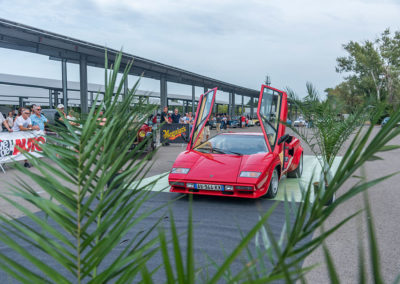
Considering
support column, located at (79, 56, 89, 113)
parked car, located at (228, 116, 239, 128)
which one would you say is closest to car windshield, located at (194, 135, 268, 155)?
support column, located at (79, 56, 89, 113)

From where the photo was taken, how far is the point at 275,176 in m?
6.79

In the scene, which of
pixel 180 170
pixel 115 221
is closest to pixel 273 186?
pixel 180 170

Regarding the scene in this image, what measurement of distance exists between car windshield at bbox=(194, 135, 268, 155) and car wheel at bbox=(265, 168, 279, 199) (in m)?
0.47

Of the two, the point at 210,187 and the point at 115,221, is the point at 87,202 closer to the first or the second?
the point at 115,221

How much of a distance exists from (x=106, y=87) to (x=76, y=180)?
231 millimetres

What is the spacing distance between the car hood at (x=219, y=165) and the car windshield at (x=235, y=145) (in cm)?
25

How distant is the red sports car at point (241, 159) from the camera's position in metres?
6.15

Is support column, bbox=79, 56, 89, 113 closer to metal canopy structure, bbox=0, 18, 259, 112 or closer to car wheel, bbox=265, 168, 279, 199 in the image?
metal canopy structure, bbox=0, 18, 259, 112

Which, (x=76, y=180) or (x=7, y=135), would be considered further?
(x=7, y=135)

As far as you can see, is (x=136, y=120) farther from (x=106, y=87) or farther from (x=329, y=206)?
(x=329, y=206)

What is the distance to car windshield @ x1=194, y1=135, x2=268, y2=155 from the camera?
6.98 meters

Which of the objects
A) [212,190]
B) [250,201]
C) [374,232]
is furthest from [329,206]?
[250,201]

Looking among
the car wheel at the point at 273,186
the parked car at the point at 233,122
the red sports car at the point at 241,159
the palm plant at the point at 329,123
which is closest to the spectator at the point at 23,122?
the red sports car at the point at 241,159

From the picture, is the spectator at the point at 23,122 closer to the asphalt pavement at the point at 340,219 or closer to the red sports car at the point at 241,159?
the asphalt pavement at the point at 340,219
